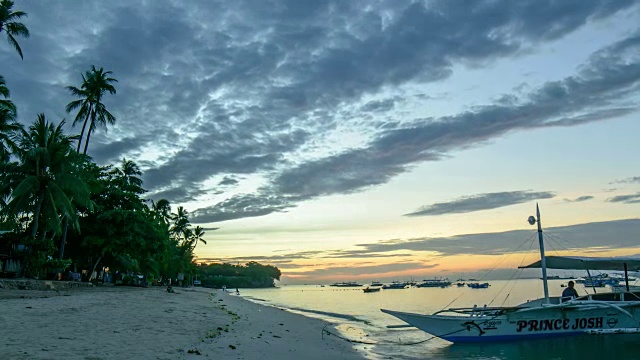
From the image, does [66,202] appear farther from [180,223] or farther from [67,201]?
[180,223]

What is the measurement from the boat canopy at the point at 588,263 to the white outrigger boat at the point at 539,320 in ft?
1.15

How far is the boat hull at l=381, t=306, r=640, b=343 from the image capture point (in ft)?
60.8

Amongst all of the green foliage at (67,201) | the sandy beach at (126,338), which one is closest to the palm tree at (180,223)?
the green foliage at (67,201)

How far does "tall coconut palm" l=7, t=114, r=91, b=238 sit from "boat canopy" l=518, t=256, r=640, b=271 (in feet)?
91.5

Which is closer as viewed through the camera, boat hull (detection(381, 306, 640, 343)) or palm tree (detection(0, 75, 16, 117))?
boat hull (detection(381, 306, 640, 343))

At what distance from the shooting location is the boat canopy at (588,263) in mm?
19830

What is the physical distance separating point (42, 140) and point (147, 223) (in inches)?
538

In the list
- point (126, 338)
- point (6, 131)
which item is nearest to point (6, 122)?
point (6, 131)

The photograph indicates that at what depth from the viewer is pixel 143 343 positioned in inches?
403

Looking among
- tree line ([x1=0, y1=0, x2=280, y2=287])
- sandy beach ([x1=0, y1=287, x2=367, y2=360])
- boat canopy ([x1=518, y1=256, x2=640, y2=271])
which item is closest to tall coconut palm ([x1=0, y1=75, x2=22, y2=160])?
tree line ([x1=0, y1=0, x2=280, y2=287])

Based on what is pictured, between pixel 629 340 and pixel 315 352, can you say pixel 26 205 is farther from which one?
pixel 629 340

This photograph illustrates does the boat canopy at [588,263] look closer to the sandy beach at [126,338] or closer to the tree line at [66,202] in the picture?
the sandy beach at [126,338]

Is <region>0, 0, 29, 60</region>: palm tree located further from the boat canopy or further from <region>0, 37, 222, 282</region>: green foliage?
the boat canopy

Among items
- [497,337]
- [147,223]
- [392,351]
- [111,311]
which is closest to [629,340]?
[497,337]
